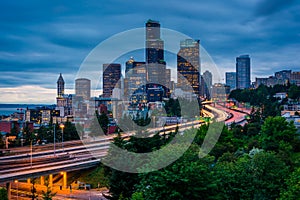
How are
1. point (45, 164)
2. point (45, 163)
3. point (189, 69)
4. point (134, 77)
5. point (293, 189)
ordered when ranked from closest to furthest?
point (293, 189), point (45, 164), point (45, 163), point (134, 77), point (189, 69)

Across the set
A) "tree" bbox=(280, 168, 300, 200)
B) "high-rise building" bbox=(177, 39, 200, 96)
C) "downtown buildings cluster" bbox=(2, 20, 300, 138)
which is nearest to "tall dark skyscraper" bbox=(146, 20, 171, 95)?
"downtown buildings cluster" bbox=(2, 20, 300, 138)

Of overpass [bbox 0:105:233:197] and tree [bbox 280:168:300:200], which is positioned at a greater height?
tree [bbox 280:168:300:200]

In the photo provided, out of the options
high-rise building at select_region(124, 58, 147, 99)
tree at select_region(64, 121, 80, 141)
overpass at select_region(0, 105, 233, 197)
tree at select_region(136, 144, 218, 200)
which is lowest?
overpass at select_region(0, 105, 233, 197)

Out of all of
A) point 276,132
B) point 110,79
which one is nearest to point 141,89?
point 110,79

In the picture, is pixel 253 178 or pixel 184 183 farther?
pixel 253 178

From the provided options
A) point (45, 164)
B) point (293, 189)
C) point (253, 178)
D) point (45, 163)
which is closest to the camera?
point (293, 189)

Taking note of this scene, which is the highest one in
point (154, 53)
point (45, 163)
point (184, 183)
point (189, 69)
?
point (189, 69)

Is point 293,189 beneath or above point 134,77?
beneath

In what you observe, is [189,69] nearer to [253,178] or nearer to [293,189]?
[253,178]

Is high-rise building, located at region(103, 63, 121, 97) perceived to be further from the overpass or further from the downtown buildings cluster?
the overpass

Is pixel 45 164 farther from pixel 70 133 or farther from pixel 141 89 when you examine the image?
pixel 141 89

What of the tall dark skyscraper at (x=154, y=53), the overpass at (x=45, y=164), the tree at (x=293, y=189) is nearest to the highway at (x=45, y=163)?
the overpass at (x=45, y=164)

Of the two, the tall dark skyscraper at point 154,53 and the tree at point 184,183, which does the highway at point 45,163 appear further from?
the tall dark skyscraper at point 154,53

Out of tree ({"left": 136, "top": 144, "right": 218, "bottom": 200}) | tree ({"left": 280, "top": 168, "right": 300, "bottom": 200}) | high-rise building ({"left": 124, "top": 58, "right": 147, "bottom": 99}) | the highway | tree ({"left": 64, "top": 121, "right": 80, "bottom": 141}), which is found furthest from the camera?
high-rise building ({"left": 124, "top": 58, "right": 147, "bottom": 99})
